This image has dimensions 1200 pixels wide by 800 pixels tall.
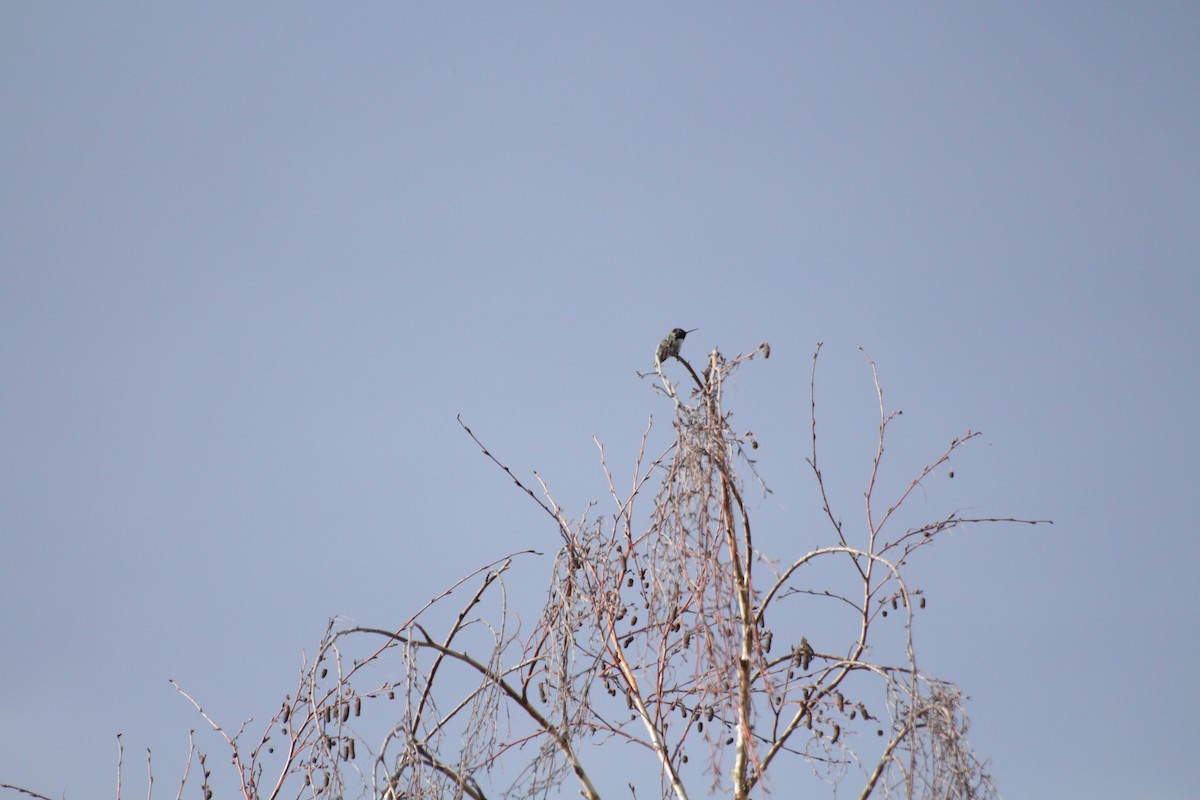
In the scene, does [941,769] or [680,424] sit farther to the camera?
[680,424]

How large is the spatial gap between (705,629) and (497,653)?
0.54 m

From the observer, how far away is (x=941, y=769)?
3.36m

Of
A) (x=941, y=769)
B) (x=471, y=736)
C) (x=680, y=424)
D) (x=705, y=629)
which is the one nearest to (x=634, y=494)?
(x=680, y=424)

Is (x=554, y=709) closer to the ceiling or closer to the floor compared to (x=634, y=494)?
closer to the floor

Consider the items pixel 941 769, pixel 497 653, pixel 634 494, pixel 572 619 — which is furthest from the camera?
pixel 634 494

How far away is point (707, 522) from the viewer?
3.62m

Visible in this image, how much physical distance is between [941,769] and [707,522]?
840 millimetres

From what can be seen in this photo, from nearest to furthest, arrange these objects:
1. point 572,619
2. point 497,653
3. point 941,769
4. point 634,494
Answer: point 941,769 < point 497,653 < point 572,619 < point 634,494

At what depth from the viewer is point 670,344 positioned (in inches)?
232

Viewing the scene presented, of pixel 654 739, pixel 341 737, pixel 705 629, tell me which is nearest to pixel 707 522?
pixel 705 629

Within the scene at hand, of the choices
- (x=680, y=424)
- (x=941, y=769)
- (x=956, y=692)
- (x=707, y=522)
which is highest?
(x=680, y=424)

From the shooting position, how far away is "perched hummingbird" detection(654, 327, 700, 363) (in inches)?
223

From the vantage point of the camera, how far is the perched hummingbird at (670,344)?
567 cm

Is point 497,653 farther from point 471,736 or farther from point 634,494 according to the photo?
point 634,494
